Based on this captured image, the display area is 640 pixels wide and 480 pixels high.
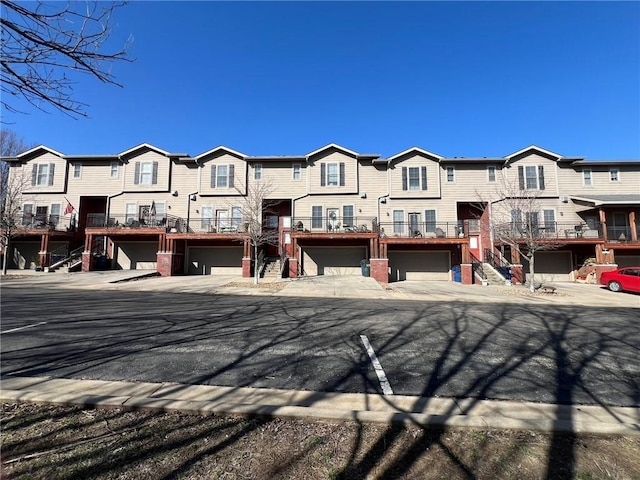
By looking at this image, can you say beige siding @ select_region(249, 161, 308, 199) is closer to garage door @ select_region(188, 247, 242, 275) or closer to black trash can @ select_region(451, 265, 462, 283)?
garage door @ select_region(188, 247, 242, 275)

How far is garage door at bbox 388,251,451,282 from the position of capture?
2316 centimetres

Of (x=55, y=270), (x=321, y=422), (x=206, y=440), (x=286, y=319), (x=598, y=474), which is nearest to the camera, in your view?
(x=598, y=474)

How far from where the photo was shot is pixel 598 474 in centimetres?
247

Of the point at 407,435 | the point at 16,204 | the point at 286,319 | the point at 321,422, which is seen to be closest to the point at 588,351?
the point at 407,435

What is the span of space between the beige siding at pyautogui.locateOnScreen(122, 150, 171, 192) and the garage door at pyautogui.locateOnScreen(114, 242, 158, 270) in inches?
178

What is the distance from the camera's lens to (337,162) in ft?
80.3

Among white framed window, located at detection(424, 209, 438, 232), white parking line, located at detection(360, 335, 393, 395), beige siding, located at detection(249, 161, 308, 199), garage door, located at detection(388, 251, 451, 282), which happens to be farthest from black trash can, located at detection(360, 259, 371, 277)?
white parking line, located at detection(360, 335, 393, 395)

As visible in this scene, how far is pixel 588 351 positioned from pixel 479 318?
3.12m

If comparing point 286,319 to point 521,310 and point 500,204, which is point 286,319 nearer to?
point 521,310

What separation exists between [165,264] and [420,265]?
61.7ft

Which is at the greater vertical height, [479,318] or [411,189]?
[411,189]

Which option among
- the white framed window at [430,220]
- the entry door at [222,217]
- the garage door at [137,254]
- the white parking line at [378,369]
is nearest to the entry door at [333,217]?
the white framed window at [430,220]

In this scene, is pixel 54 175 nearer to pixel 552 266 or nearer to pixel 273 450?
pixel 273 450

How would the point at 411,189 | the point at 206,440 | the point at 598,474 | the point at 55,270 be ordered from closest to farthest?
1. the point at 598,474
2. the point at 206,440
3. the point at 55,270
4. the point at 411,189
